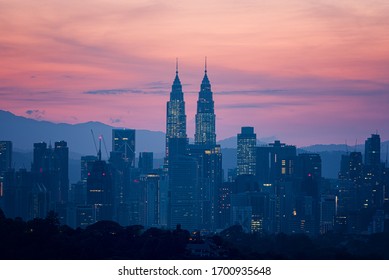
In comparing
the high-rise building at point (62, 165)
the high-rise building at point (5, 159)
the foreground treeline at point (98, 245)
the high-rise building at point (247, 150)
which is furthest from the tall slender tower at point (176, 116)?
the foreground treeline at point (98, 245)

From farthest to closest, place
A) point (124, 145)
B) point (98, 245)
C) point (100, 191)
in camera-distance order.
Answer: point (124, 145) < point (100, 191) < point (98, 245)

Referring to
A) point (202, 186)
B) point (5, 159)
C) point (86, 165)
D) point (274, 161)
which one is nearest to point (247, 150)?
point (274, 161)

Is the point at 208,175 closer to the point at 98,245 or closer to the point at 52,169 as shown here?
the point at 52,169

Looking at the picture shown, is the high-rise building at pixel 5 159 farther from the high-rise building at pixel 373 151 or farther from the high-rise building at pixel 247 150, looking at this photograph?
the high-rise building at pixel 373 151

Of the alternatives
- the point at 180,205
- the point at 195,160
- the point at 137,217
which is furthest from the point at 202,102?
the point at 137,217

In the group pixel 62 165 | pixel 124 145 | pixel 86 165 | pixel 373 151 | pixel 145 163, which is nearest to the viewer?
pixel 373 151
